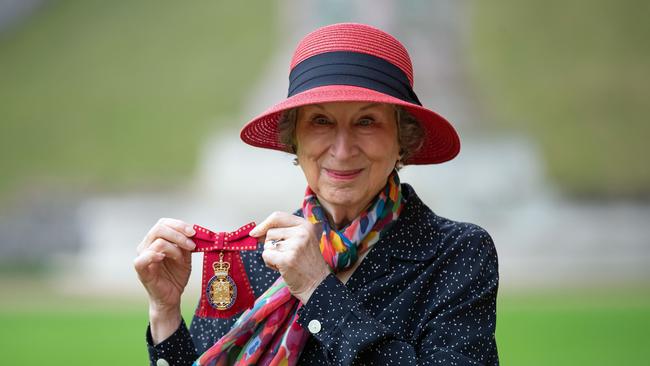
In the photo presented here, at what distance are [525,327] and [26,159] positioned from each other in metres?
10.1

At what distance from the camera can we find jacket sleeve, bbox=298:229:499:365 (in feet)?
5.89

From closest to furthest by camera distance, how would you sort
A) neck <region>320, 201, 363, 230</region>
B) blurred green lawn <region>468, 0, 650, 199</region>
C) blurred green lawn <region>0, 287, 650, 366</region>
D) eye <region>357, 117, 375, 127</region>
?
1. eye <region>357, 117, 375, 127</region>
2. neck <region>320, 201, 363, 230</region>
3. blurred green lawn <region>0, 287, 650, 366</region>
4. blurred green lawn <region>468, 0, 650, 199</region>

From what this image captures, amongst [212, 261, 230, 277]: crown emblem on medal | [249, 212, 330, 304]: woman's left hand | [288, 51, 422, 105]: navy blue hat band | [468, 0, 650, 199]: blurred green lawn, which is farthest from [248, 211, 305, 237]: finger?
[468, 0, 650, 199]: blurred green lawn

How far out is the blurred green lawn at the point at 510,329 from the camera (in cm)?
676

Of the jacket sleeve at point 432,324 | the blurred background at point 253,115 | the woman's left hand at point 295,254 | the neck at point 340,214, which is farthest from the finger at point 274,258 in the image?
the blurred background at point 253,115

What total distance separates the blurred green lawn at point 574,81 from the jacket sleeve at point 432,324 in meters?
12.4

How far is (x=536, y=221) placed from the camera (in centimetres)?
1338

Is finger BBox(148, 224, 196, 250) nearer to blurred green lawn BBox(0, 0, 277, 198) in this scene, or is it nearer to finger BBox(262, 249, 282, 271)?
finger BBox(262, 249, 282, 271)

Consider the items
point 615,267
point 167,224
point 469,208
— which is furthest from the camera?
point 469,208

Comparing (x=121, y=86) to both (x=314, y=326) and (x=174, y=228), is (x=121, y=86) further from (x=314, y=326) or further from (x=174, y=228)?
(x=314, y=326)

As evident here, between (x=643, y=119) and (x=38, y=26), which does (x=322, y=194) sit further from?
(x=38, y=26)

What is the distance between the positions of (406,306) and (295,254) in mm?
327

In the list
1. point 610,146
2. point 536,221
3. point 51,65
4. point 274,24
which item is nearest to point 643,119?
point 610,146

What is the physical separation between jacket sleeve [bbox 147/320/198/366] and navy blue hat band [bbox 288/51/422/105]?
2.18 ft
